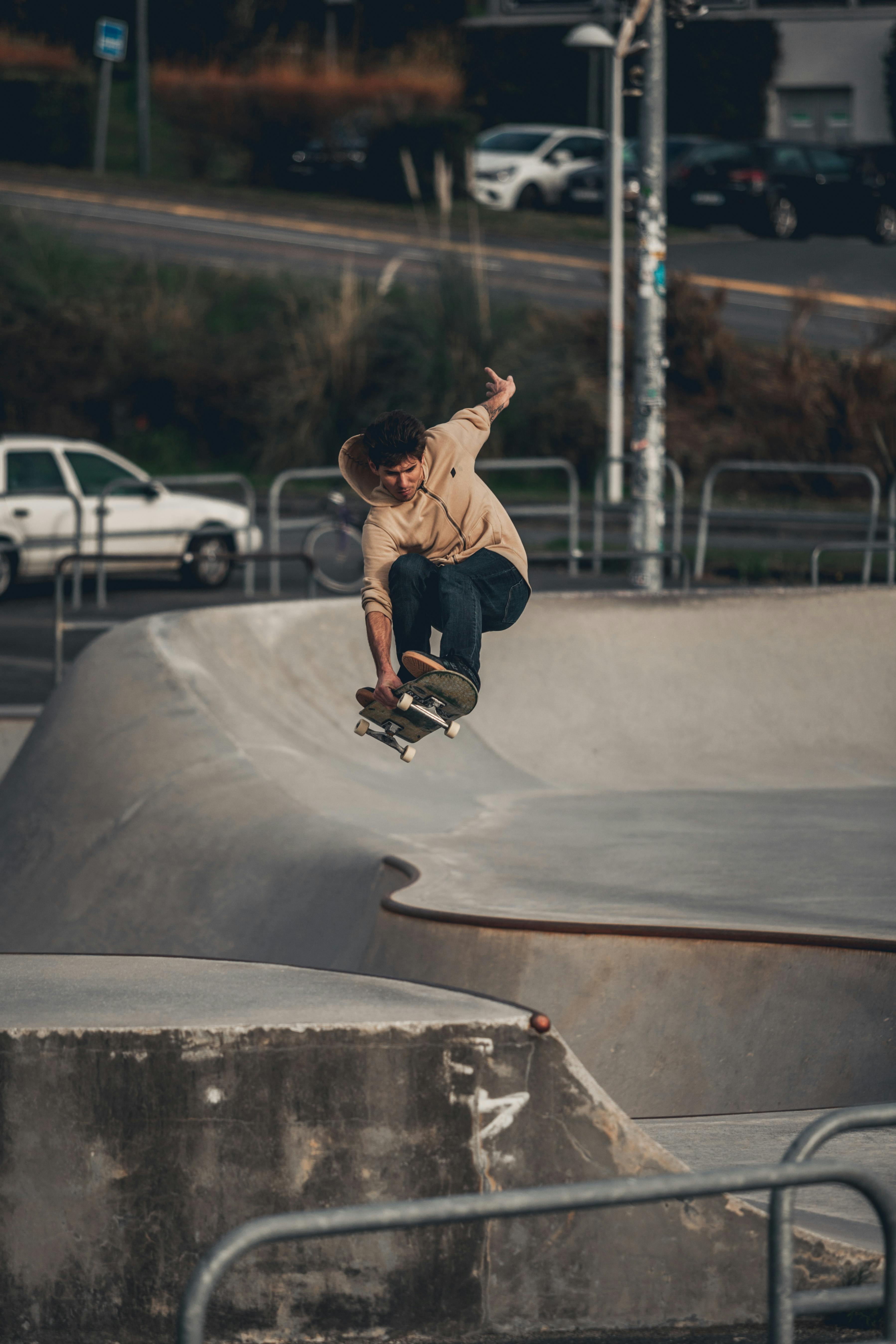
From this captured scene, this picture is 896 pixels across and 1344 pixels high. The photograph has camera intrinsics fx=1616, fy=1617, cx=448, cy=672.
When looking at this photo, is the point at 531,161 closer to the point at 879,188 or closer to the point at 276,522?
the point at 879,188

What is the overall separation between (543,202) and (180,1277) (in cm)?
3116

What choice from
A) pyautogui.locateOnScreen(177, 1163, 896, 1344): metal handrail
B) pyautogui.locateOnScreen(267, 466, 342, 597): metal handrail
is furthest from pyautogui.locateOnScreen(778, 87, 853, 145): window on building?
pyautogui.locateOnScreen(177, 1163, 896, 1344): metal handrail

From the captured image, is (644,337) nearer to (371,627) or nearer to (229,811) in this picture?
(229,811)

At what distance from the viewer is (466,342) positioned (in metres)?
20.8

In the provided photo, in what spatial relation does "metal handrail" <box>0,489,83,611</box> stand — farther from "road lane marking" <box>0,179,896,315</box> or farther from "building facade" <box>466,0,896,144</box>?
"building facade" <box>466,0,896,144</box>

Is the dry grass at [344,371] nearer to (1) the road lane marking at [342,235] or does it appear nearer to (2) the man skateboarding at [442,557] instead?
(1) the road lane marking at [342,235]

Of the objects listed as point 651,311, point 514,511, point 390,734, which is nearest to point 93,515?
point 514,511

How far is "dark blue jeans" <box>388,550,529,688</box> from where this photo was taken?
5082 mm

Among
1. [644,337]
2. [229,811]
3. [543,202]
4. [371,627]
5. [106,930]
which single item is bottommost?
[106,930]

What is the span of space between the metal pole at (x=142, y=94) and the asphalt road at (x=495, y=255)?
185 cm

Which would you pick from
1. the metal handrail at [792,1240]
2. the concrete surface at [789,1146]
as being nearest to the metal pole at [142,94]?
the concrete surface at [789,1146]

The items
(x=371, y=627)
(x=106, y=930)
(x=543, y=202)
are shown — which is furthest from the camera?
(x=543, y=202)

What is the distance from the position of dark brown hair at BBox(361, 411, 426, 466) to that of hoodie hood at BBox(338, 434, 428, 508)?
0.24ft

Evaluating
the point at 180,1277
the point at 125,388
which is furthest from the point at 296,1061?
the point at 125,388
